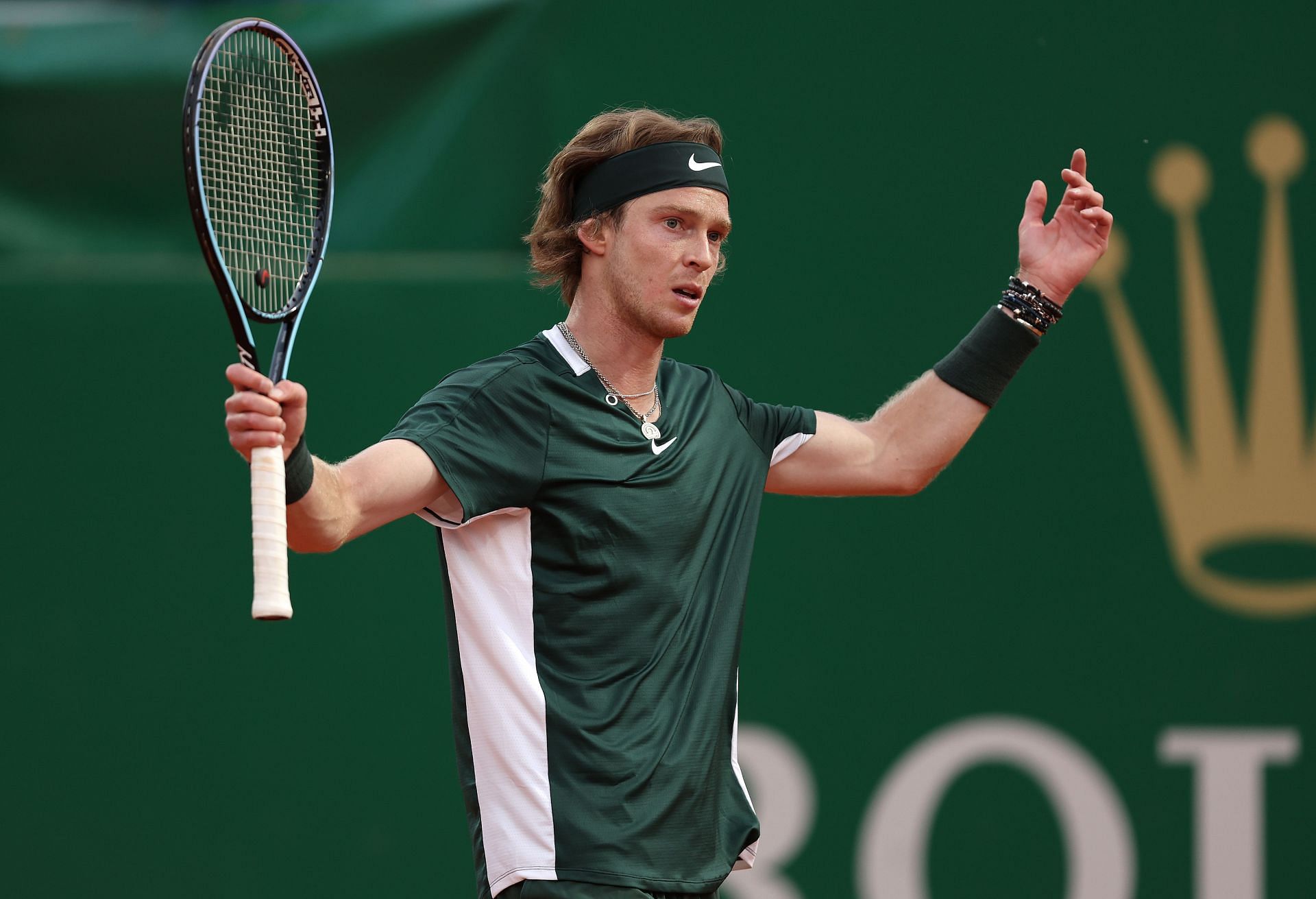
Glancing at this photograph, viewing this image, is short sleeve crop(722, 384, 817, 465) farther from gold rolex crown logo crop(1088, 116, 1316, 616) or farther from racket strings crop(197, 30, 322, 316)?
gold rolex crown logo crop(1088, 116, 1316, 616)

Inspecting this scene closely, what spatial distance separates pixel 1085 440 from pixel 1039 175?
0.84m

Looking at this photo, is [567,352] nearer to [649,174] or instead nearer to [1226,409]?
[649,174]

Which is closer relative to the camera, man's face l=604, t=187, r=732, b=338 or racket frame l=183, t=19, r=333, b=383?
racket frame l=183, t=19, r=333, b=383

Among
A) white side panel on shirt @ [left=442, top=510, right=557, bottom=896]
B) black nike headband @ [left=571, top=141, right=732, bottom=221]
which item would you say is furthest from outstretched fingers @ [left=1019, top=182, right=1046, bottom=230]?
white side panel on shirt @ [left=442, top=510, right=557, bottom=896]

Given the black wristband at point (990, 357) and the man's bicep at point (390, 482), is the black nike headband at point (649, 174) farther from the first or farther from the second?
the man's bicep at point (390, 482)

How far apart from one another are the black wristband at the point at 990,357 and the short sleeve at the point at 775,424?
32cm

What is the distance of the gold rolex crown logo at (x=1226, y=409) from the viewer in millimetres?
4953

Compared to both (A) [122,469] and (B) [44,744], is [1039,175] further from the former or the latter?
(B) [44,744]

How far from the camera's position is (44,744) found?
4926 mm

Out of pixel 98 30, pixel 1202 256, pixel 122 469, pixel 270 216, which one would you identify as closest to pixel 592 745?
pixel 270 216

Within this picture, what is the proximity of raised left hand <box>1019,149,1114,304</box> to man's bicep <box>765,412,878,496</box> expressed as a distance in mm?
489

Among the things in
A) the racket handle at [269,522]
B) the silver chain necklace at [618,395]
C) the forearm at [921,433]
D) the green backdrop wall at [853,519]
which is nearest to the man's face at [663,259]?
the silver chain necklace at [618,395]

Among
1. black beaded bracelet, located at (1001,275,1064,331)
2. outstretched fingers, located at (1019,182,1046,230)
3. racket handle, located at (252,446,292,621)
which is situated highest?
outstretched fingers, located at (1019,182,1046,230)

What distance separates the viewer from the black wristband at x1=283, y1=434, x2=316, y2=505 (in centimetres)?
244
